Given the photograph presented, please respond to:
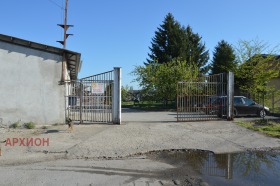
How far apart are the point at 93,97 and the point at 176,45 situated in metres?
30.0

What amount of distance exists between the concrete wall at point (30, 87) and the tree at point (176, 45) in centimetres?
2882

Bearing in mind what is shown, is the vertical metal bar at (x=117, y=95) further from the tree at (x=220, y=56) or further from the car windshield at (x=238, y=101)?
the tree at (x=220, y=56)

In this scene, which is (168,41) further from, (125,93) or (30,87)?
(30,87)

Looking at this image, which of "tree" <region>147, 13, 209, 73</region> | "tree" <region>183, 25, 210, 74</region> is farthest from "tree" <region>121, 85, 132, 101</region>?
"tree" <region>183, 25, 210, 74</region>

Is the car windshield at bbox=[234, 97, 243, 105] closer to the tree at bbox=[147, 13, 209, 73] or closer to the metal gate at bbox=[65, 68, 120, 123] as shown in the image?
the metal gate at bbox=[65, 68, 120, 123]

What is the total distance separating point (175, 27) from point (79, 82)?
3233 cm

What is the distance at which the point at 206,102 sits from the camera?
16.1m

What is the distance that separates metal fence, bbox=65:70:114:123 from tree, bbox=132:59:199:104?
15509 mm

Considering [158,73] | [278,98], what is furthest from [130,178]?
[158,73]

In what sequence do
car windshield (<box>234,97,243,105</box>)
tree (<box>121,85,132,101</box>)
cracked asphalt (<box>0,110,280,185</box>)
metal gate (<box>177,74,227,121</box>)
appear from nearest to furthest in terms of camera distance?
cracked asphalt (<box>0,110,280,185</box>) → metal gate (<box>177,74,227,121</box>) → car windshield (<box>234,97,243,105</box>) → tree (<box>121,85,132,101</box>)

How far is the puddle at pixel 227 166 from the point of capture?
21.4ft

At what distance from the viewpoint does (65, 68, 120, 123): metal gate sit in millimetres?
14328

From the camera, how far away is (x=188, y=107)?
15.9 metres

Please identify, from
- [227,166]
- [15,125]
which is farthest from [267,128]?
[15,125]
